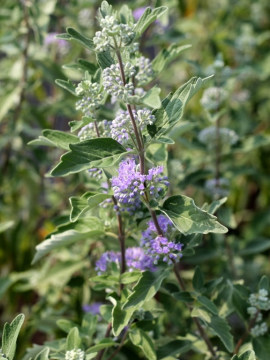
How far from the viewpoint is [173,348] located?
1212 mm

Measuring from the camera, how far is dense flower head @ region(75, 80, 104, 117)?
3.32 ft

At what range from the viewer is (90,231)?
1115 mm

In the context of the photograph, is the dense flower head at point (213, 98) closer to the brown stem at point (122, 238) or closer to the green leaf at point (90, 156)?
the brown stem at point (122, 238)

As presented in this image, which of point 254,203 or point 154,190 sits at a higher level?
point 154,190

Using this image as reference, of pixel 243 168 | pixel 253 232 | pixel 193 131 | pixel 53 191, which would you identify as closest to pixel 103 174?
pixel 193 131

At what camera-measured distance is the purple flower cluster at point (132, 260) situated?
115 cm

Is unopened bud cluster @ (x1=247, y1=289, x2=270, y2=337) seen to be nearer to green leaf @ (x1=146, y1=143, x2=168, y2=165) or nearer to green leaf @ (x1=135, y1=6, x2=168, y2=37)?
green leaf @ (x1=146, y1=143, x2=168, y2=165)

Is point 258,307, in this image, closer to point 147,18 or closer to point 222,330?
point 222,330

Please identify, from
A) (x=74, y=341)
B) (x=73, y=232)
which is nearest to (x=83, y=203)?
(x=73, y=232)

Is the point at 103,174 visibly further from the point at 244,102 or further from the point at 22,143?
the point at 244,102

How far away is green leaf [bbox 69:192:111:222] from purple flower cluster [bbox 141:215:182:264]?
0.12 meters

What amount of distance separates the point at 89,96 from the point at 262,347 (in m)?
0.71

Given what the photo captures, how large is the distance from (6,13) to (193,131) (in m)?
0.86

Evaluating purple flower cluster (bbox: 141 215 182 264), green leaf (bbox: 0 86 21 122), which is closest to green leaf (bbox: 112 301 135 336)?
purple flower cluster (bbox: 141 215 182 264)
